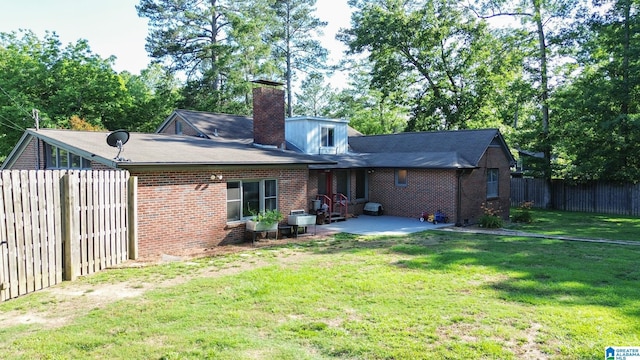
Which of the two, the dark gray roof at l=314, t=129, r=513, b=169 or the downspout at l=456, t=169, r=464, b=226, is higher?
the dark gray roof at l=314, t=129, r=513, b=169

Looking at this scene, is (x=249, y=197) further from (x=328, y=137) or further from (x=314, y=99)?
(x=314, y=99)

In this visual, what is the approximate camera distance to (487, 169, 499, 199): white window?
20.0 metres

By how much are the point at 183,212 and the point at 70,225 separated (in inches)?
138

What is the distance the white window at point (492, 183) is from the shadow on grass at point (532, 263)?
6.16 m

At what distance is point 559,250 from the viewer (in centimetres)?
1166

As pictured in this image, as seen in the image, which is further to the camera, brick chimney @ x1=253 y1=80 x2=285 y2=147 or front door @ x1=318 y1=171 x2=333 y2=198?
front door @ x1=318 y1=171 x2=333 y2=198

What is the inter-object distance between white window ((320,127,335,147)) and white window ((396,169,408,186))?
3.86 metres

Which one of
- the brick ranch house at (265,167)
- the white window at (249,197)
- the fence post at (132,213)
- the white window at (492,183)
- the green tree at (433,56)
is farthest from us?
the green tree at (433,56)

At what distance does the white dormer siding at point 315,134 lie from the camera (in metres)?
20.5

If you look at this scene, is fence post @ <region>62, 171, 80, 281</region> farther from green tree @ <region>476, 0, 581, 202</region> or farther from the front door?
green tree @ <region>476, 0, 581, 202</region>

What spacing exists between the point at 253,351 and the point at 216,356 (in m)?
0.41

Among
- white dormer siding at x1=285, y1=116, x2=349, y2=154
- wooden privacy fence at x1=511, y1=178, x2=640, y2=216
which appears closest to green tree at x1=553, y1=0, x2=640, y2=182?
wooden privacy fence at x1=511, y1=178, x2=640, y2=216

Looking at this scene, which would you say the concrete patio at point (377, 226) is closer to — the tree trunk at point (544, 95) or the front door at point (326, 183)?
the front door at point (326, 183)

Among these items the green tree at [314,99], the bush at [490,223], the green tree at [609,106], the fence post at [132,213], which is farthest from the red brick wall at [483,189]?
the green tree at [314,99]
